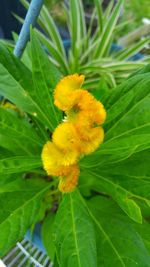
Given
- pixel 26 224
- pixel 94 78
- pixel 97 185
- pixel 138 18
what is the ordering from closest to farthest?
pixel 26 224, pixel 97 185, pixel 94 78, pixel 138 18

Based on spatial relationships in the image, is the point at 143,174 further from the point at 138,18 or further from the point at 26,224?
the point at 138,18

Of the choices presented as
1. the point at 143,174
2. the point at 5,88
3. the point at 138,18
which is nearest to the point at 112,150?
the point at 143,174

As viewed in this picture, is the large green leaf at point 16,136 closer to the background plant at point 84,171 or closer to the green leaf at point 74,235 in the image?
the background plant at point 84,171

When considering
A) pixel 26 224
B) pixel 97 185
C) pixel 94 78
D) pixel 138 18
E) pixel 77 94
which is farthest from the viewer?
pixel 138 18

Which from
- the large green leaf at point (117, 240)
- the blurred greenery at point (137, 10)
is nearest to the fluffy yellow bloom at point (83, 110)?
the large green leaf at point (117, 240)

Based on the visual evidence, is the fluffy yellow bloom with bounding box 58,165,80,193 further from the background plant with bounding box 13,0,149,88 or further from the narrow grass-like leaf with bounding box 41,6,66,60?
the narrow grass-like leaf with bounding box 41,6,66,60

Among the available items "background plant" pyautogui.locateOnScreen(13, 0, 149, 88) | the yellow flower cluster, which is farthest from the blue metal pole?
"background plant" pyautogui.locateOnScreen(13, 0, 149, 88)
